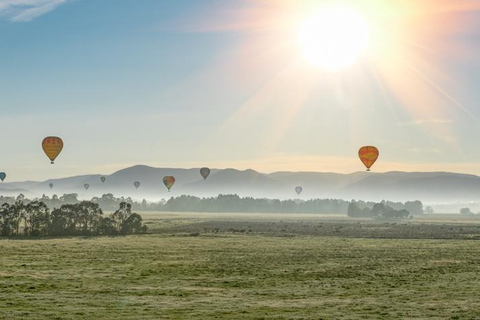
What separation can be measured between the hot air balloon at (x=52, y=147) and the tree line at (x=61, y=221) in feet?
43.6

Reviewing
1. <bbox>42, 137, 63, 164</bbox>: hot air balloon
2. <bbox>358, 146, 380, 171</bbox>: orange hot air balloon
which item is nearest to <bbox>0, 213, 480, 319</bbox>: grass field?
<bbox>42, 137, 63, 164</bbox>: hot air balloon

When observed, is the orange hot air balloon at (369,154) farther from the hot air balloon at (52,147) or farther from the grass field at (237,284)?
the hot air balloon at (52,147)

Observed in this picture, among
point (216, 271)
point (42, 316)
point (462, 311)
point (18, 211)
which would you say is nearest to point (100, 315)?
point (42, 316)

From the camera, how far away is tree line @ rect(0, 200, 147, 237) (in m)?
150

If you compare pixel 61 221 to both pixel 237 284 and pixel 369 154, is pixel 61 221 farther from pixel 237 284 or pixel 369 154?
pixel 237 284

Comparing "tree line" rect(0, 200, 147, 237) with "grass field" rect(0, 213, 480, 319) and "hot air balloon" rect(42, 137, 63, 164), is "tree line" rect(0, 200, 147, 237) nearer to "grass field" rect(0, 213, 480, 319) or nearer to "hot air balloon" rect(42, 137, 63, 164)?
"hot air balloon" rect(42, 137, 63, 164)

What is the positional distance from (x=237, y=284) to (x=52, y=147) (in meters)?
112

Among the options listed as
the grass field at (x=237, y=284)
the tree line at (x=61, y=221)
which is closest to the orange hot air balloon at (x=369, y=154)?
the tree line at (x=61, y=221)

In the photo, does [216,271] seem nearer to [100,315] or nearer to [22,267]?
[22,267]

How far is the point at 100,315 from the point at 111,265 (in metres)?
35.7

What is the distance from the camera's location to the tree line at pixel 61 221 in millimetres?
149750

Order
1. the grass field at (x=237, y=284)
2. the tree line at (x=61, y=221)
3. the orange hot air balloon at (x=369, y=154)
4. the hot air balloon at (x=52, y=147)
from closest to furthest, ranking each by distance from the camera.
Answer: the grass field at (x=237, y=284)
the tree line at (x=61, y=221)
the hot air balloon at (x=52, y=147)
the orange hot air balloon at (x=369, y=154)

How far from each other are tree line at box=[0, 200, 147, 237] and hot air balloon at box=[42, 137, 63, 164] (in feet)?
43.6

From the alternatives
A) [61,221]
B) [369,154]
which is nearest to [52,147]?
[61,221]
